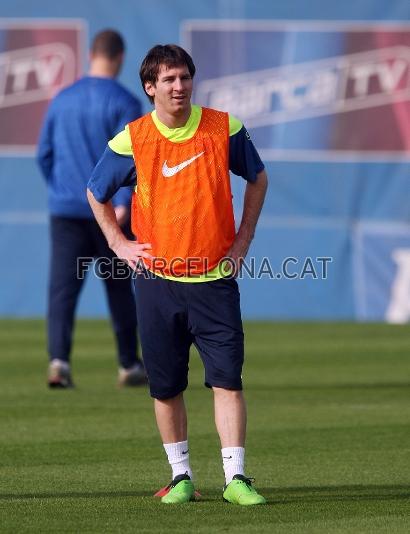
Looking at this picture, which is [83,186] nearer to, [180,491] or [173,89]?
[173,89]

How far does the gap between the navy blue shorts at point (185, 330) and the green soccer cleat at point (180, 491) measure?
0.38m

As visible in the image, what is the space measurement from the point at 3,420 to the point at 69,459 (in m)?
1.59

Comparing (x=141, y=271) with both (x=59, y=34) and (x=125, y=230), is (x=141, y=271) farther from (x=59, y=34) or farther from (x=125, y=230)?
(x=59, y=34)

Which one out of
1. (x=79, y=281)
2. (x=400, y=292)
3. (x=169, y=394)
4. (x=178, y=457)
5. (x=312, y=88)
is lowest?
(x=400, y=292)

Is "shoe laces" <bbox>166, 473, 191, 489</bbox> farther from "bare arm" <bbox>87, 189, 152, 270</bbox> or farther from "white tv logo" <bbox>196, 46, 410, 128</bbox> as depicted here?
"white tv logo" <bbox>196, 46, 410, 128</bbox>

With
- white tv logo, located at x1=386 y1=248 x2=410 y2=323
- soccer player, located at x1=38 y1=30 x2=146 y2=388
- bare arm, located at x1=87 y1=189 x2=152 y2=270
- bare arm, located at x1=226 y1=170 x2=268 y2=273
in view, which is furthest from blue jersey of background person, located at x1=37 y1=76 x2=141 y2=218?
white tv logo, located at x1=386 y1=248 x2=410 y2=323

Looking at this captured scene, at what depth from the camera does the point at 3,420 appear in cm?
884

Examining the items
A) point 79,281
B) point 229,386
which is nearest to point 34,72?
point 79,281

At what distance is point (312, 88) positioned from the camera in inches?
666

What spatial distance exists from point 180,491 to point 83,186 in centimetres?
493

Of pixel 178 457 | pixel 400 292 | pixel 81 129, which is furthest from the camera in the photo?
pixel 400 292

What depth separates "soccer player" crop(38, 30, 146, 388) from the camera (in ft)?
34.9

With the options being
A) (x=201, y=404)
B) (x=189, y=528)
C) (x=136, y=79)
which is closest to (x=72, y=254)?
(x=201, y=404)

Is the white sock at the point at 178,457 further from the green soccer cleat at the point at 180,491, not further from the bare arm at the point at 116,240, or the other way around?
the bare arm at the point at 116,240
